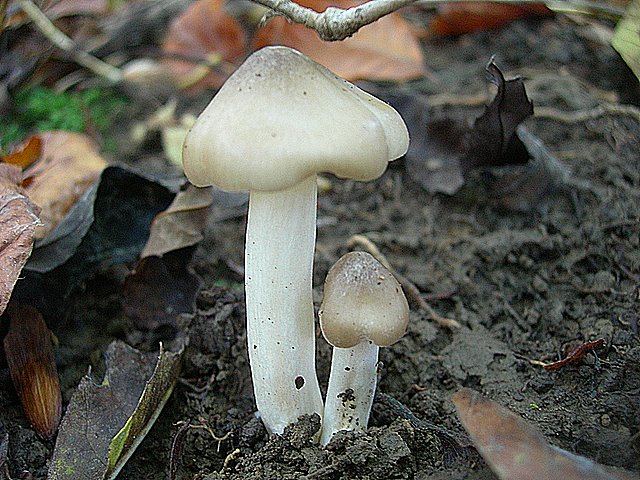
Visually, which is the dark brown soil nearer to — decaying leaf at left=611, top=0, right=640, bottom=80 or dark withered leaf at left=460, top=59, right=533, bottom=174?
dark withered leaf at left=460, top=59, right=533, bottom=174

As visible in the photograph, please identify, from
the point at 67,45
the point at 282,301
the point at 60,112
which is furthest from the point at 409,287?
the point at 67,45

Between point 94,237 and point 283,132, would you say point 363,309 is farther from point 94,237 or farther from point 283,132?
point 94,237

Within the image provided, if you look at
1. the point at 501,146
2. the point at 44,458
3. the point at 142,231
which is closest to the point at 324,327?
the point at 44,458

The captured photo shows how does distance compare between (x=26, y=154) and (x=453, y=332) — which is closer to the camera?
(x=453, y=332)

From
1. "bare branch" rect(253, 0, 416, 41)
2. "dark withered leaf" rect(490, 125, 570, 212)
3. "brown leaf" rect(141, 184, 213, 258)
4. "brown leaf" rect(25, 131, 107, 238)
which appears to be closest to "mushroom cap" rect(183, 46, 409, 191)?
"bare branch" rect(253, 0, 416, 41)

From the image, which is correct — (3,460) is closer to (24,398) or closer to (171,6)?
(24,398)

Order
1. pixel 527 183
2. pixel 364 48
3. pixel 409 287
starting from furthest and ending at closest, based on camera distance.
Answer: pixel 364 48, pixel 527 183, pixel 409 287
